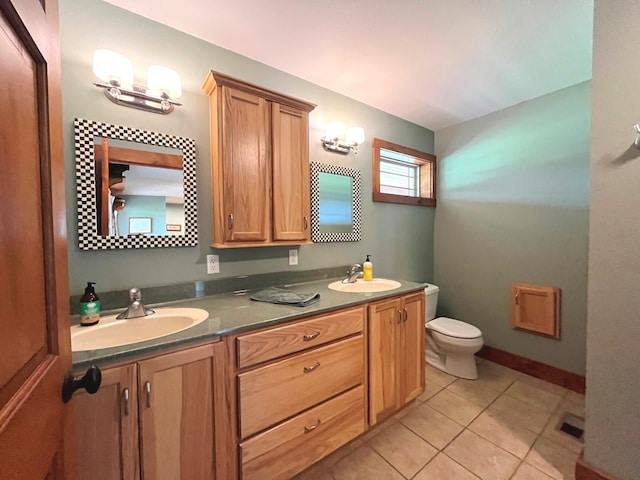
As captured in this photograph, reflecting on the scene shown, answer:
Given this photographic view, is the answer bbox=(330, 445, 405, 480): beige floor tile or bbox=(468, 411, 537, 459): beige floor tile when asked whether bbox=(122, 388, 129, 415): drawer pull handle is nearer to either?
bbox=(330, 445, 405, 480): beige floor tile

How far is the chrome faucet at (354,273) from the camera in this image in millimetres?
2012

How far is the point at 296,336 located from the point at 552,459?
5.28 feet

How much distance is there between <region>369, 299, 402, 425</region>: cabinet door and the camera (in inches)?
61.7

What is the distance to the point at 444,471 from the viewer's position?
4.52 feet

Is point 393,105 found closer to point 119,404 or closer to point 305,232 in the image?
point 305,232

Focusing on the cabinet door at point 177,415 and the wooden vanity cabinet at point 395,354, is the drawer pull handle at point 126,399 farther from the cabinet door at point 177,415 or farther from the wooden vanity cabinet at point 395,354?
the wooden vanity cabinet at point 395,354

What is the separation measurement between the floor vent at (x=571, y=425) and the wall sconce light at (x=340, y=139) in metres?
2.42

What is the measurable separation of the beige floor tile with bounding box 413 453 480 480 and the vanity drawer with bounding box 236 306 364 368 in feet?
2.62

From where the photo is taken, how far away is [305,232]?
5.82 feet

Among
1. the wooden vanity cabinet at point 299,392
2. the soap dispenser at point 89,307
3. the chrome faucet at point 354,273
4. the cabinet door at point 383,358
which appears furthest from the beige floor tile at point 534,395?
the soap dispenser at point 89,307

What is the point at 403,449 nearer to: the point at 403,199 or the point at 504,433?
the point at 504,433

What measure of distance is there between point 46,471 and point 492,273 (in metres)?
2.99

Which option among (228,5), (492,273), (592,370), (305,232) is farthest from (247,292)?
Result: (492,273)

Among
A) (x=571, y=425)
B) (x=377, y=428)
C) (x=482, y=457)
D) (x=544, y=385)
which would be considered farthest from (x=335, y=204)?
(x=544, y=385)
